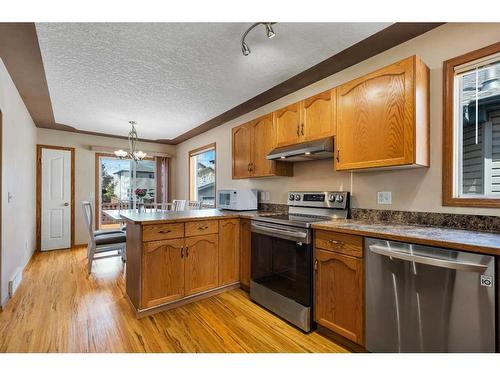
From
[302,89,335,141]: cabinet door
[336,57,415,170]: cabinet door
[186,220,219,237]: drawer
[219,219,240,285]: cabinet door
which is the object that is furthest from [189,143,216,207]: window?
[336,57,415,170]: cabinet door

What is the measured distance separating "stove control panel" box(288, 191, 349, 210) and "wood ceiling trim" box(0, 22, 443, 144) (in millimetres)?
1208

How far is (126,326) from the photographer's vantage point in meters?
2.02

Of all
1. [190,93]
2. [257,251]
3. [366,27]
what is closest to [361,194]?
[257,251]

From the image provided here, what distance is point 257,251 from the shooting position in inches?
98.0

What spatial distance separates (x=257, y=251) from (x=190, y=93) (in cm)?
201

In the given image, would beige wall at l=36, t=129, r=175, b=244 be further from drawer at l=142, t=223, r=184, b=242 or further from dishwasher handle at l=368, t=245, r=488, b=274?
dishwasher handle at l=368, t=245, r=488, b=274

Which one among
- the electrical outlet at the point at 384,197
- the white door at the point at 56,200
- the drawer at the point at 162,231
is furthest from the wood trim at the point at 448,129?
the white door at the point at 56,200

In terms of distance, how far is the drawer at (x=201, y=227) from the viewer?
95.0 inches

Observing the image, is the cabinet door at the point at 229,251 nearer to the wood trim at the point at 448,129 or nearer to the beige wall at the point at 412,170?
the beige wall at the point at 412,170

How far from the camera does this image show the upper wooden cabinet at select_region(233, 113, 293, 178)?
2.78 metres

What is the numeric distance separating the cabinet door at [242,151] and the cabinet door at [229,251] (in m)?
0.74

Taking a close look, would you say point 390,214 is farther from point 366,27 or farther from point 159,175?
point 159,175
